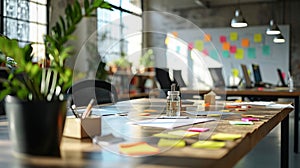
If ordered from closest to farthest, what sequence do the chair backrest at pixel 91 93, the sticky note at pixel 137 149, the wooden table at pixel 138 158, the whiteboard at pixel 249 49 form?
the wooden table at pixel 138 158 < the sticky note at pixel 137 149 < the chair backrest at pixel 91 93 < the whiteboard at pixel 249 49

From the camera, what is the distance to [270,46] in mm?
10359

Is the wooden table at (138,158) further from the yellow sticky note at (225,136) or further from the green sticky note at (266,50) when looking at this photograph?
the green sticky note at (266,50)

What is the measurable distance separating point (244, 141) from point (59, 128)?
1.85ft

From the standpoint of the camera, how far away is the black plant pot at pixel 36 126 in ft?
2.95

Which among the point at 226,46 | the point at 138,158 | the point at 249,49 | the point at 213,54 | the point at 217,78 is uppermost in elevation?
the point at 226,46

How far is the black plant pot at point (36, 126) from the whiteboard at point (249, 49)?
9.62 m

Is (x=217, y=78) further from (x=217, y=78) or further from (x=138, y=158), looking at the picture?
(x=138, y=158)

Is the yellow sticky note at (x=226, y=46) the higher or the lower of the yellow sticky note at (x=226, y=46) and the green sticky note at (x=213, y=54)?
the higher

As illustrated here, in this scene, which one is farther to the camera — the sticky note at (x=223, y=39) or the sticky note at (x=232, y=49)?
the sticky note at (x=223, y=39)

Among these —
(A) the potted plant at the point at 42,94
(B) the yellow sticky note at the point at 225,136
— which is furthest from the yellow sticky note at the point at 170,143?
(A) the potted plant at the point at 42,94

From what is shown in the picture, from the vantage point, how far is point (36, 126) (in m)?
0.90

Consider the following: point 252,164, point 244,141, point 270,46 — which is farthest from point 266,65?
point 244,141

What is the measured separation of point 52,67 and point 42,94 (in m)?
0.07

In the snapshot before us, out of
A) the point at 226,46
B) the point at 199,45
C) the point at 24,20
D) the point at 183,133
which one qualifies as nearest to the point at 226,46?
the point at 226,46
